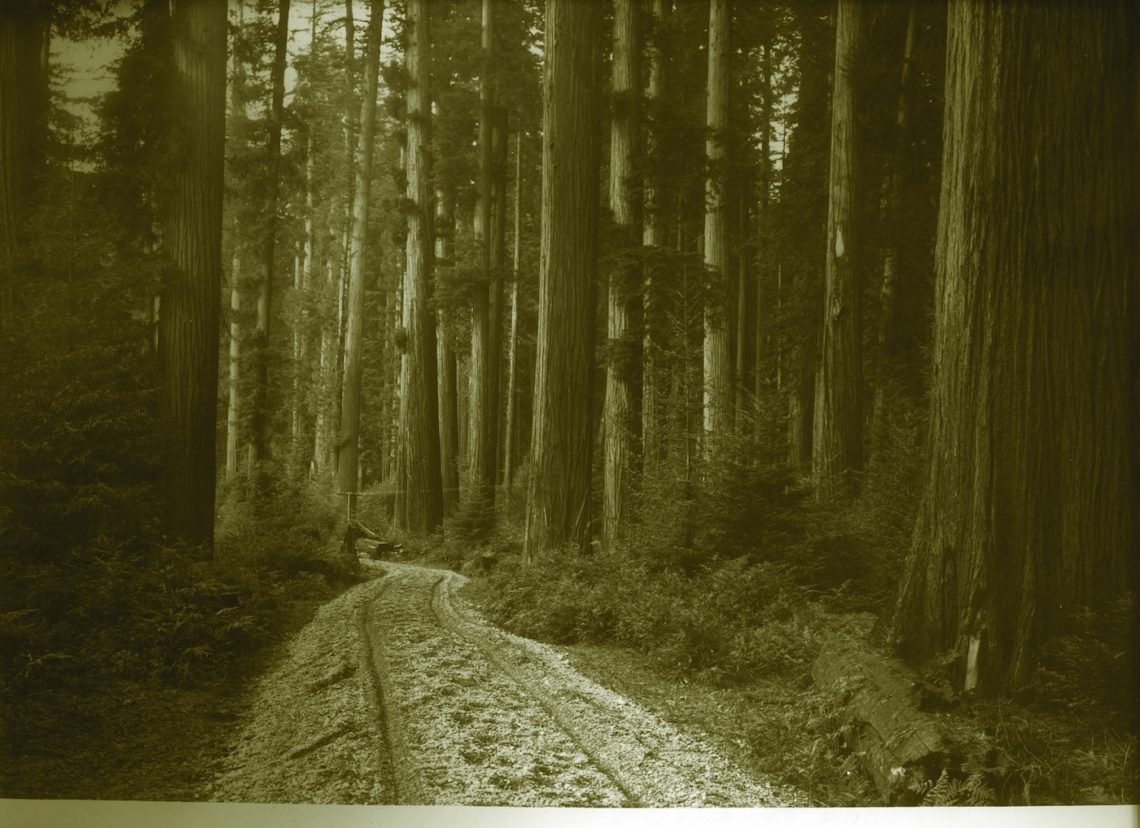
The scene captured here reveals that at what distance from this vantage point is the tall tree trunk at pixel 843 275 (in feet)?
15.2

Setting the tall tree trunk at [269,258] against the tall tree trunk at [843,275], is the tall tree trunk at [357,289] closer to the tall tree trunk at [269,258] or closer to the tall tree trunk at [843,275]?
the tall tree trunk at [269,258]

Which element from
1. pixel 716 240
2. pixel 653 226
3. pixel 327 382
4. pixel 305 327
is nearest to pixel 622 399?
pixel 716 240

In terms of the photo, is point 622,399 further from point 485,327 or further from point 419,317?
point 419,317

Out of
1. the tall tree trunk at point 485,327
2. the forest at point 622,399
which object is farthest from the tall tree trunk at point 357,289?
the tall tree trunk at point 485,327

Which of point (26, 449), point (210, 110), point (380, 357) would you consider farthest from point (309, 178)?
point (26, 449)

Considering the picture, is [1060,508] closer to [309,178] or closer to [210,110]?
[309,178]

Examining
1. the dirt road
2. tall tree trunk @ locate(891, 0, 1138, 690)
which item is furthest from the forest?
the dirt road

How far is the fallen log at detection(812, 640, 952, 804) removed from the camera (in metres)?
3.39

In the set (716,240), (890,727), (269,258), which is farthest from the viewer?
(716,240)

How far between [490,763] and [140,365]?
9.02ft

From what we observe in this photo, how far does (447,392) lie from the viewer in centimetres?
593

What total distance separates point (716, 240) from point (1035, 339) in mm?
2204

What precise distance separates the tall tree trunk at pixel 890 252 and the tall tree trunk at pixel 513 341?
265 cm

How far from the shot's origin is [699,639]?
13.9 feet
